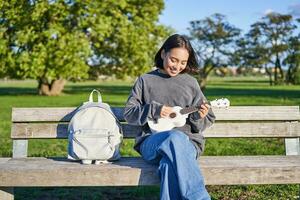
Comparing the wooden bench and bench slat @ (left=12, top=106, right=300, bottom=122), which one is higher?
bench slat @ (left=12, top=106, right=300, bottom=122)

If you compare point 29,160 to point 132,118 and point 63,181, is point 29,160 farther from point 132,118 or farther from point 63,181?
point 132,118

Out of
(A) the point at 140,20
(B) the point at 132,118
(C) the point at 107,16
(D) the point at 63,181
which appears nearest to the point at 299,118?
(B) the point at 132,118

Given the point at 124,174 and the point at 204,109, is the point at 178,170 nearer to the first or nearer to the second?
the point at 124,174

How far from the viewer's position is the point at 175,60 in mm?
4117

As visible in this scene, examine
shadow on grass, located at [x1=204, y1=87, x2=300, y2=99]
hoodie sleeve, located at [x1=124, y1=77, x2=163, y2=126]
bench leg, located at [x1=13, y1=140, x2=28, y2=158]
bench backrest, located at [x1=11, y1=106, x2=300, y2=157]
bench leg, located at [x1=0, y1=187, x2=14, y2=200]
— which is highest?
hoodie sleeve, located at [x1=124, y1=77, x2=163, y2=126]

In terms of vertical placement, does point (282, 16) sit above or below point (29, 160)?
above

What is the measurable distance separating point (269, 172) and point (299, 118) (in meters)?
1.20

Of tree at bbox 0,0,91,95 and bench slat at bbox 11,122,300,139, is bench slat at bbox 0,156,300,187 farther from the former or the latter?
tree at bbox 0,0,91,95

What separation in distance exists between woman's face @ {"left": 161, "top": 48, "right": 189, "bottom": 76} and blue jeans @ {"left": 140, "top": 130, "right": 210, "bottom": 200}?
73 centimetres

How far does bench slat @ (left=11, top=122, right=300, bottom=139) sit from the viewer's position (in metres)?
4.48

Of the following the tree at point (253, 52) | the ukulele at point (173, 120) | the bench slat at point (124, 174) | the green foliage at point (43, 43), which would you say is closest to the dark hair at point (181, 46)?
the ukulele at point (173, 120)

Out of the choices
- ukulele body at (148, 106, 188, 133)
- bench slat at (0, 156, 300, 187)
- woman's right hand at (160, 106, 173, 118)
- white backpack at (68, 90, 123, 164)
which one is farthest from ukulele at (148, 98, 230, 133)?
bench slat at (0, 156, 300, 187)

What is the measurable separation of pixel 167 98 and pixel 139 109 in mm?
330

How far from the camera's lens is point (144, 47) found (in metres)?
30.8
